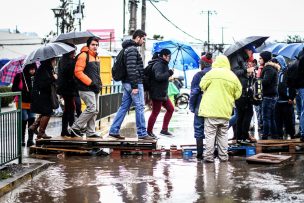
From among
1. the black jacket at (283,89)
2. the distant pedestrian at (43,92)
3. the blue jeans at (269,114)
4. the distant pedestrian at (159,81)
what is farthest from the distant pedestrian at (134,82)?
the black jacket at (283,89)

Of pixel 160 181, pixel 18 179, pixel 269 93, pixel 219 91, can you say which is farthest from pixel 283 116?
pixel 18 179

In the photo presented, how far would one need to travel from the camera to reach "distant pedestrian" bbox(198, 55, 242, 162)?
364 inches

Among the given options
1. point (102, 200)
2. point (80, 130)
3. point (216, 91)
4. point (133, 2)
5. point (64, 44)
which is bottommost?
point (102, 200)

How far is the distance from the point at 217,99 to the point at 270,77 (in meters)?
2.36

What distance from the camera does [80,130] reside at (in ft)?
35.6

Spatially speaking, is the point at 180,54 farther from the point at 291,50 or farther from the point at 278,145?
the point at 278,145

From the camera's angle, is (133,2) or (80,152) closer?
(80,152)

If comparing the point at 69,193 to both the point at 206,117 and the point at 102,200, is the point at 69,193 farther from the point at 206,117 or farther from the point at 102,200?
the point at 206,117

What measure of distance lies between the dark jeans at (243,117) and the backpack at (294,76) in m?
0.92

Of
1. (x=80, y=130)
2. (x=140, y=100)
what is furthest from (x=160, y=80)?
(x=80, y=130)

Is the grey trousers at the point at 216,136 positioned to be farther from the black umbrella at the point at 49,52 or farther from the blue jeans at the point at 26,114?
the blue jeans at the point at 26,114

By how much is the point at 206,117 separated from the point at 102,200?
3.27m

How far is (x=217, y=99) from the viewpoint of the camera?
9258mm

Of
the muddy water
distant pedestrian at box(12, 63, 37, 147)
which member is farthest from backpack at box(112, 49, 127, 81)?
distant pedestrian at box(12, 63, 37, 147)
